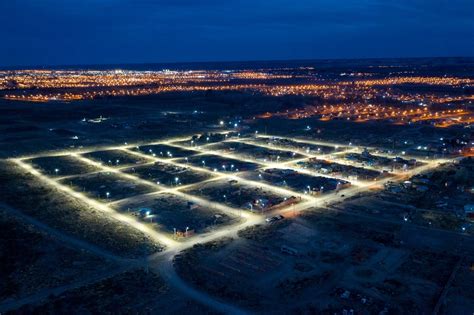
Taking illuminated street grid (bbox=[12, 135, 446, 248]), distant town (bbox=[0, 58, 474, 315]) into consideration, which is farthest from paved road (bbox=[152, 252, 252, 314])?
illuminated street grid (bbox=[12, 135, 446, 248])

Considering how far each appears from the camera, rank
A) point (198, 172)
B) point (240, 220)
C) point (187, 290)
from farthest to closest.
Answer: point (198, 172) → point (240, 220) → point (187, 290)

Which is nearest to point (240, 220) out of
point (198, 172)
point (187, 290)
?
point (187, 290)

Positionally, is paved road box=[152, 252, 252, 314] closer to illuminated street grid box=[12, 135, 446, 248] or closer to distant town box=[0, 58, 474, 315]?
distant town box=[0, 58, 474, 315]

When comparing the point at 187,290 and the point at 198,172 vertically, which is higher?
the point at 198,172

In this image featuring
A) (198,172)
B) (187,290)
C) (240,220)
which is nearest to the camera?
(187,290)

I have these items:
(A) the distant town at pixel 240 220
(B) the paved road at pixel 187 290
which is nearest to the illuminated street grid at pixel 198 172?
(A) the distant town at pixel 240 220

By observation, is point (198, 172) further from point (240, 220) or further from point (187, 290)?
point (187, 290)

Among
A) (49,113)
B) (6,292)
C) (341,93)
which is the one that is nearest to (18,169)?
(6,292)

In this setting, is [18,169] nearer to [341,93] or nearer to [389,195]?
[389,195]

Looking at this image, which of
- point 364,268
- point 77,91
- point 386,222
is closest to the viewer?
point 364,268
